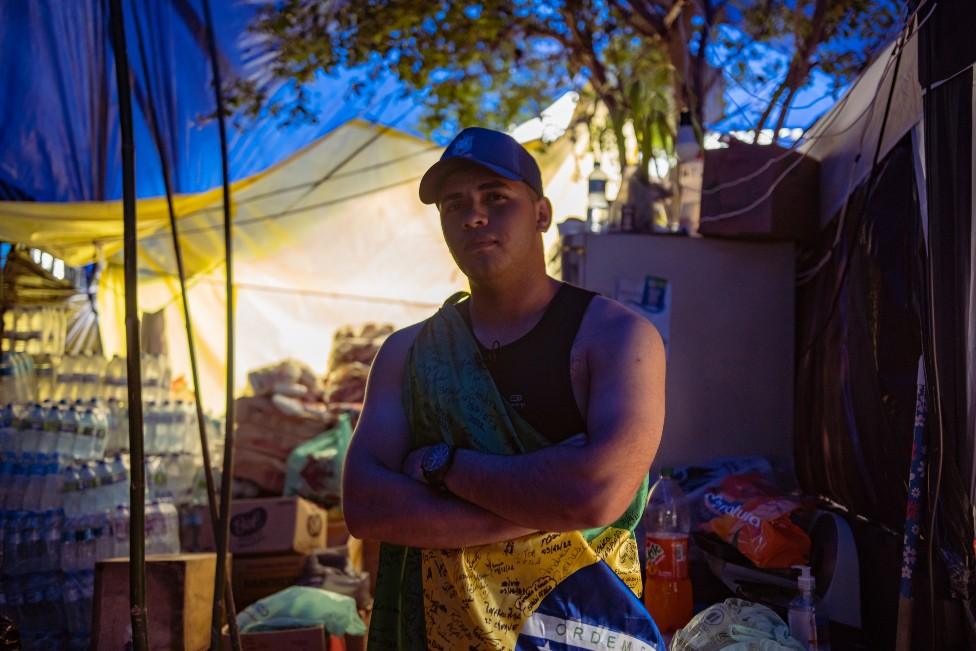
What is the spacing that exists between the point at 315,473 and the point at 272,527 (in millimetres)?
1214

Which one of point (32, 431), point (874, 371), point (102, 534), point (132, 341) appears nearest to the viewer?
point (132, 341)

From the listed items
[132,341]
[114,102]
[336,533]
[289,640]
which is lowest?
[336,533]

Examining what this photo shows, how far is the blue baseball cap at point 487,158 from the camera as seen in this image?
208 centimetres

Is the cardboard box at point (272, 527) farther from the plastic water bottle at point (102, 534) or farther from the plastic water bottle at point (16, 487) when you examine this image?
the plastic water bottle at point (16, 487)

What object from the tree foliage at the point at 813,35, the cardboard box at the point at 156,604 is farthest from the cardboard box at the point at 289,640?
the tree foliage at the point at 813,35

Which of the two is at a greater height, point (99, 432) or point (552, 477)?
point (552, 477)

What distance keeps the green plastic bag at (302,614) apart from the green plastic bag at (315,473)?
2021 mm

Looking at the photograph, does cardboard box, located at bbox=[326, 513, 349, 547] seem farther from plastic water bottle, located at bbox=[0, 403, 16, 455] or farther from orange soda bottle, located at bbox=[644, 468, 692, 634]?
orange soda bottle, located at bbox=[644, 468, 692, 634]

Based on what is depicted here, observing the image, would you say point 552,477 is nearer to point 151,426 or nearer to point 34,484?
point 34,484

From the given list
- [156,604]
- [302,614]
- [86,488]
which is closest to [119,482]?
[86,488]

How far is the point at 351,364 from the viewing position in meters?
9.09

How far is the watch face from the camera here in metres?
1.92

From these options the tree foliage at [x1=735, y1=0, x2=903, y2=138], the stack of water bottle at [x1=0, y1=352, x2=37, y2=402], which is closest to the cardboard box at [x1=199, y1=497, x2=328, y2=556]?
the stack of water bottle at [x1=0, y1=352, x2=37, y2=402]

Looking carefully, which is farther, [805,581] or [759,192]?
[759,192]
